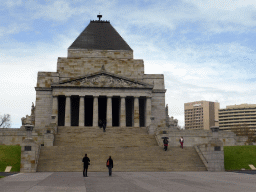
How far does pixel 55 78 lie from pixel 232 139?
3389cm

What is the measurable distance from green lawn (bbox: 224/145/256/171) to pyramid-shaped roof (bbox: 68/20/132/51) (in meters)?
41.5

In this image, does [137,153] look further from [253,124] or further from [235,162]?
[253,124]

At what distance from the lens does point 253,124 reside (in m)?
195

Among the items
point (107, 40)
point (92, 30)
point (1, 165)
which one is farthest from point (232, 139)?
point (92, 30)

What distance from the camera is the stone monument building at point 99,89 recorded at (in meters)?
65.2

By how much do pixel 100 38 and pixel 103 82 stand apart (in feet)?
55.9

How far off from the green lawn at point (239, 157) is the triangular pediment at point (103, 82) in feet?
89.7

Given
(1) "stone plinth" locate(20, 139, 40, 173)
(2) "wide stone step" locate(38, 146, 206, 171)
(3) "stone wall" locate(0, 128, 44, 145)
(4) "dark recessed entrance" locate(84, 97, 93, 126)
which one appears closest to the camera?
(1) "stone plinth" locate(20, 139, 40, 173)

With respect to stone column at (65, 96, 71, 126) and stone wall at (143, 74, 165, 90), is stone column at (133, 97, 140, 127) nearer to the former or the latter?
stone wall at (143, 74, 165, 90)

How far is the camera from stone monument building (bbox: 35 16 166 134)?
6519 cm

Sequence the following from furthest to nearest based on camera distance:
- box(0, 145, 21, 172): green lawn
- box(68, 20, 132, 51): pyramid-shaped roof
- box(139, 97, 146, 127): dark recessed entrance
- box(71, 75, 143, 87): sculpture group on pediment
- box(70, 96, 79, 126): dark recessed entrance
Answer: box(68, 20, 132, 51): pyramid-shaped roof < box(139, 97, 146, 127): dark recessed entrance < box(70, 96, 79, 126): dark recessed entrance < box(71, 75, 143, 87): sculpture group on pediment < box(0, 145, 21, 172): green lawn

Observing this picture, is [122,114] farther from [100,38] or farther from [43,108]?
[100,38]

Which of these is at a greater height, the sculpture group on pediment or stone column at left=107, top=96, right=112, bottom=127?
the sculpture group on pediment

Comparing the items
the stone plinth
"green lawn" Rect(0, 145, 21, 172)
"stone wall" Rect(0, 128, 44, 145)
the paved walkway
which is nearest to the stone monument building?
"stone wall" Rect(0, 128, 44, 145)
